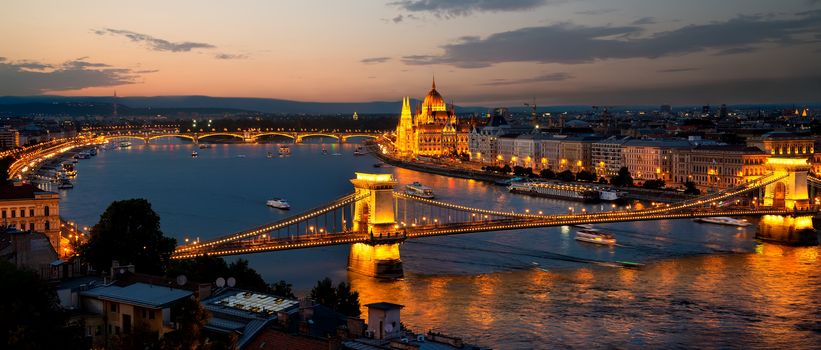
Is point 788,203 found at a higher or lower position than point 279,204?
higher

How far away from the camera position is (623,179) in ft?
117

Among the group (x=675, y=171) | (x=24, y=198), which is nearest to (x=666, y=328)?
(x=24, y=198)

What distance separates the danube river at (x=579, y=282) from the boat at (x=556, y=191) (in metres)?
2.80

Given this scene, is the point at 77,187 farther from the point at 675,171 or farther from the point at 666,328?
the point at 666,328

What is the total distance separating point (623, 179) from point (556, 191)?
340 centimetres

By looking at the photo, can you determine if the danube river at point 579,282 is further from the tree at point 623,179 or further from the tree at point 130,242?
the tree at point 623,179

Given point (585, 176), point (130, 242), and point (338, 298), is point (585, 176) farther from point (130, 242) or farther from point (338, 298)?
point (338, 298)

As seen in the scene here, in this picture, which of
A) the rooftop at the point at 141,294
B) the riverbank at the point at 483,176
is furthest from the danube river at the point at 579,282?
the rooftop at the point at 141,294

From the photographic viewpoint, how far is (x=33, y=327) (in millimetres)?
6199

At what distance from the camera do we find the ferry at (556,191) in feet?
104

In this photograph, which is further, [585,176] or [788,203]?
[585,176]

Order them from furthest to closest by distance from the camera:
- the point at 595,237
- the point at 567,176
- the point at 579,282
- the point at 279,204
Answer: the point at 567,176 < the point at 279,204 < the point at 595,237 < the point at 579,282

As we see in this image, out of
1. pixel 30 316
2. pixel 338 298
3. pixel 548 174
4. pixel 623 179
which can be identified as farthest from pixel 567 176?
pixel 30 316

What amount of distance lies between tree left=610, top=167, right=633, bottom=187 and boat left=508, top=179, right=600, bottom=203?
6.76 ft
